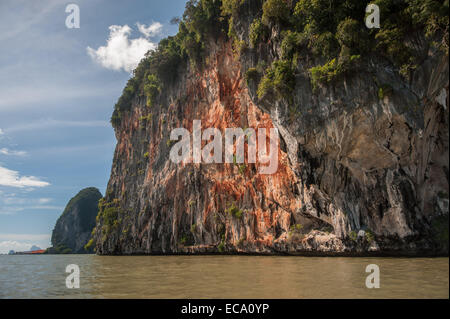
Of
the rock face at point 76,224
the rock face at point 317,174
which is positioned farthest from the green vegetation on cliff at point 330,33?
the rock face at point 76,224

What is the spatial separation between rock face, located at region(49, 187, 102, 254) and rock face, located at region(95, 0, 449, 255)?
204ft

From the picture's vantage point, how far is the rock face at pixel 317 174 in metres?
11.9

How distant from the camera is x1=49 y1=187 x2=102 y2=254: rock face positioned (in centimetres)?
8178

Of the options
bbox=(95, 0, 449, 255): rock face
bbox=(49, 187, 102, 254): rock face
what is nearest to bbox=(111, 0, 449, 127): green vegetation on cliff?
bbox=(95, 0, 449, 255): rock face

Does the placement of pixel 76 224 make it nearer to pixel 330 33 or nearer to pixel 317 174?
pixel 317 174

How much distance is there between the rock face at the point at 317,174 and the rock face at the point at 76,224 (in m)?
62.1

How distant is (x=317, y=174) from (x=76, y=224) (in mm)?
86951

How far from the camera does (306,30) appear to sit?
15.0 metres

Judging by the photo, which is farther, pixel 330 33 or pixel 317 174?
pixel 317 174

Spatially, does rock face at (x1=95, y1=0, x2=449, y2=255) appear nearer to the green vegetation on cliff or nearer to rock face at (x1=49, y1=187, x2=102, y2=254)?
the green vegetation on cliff

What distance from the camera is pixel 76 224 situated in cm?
8388

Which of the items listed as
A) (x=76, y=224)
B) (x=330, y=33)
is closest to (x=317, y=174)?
(x=330, y=33)

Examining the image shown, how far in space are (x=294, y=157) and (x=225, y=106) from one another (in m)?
10.3
